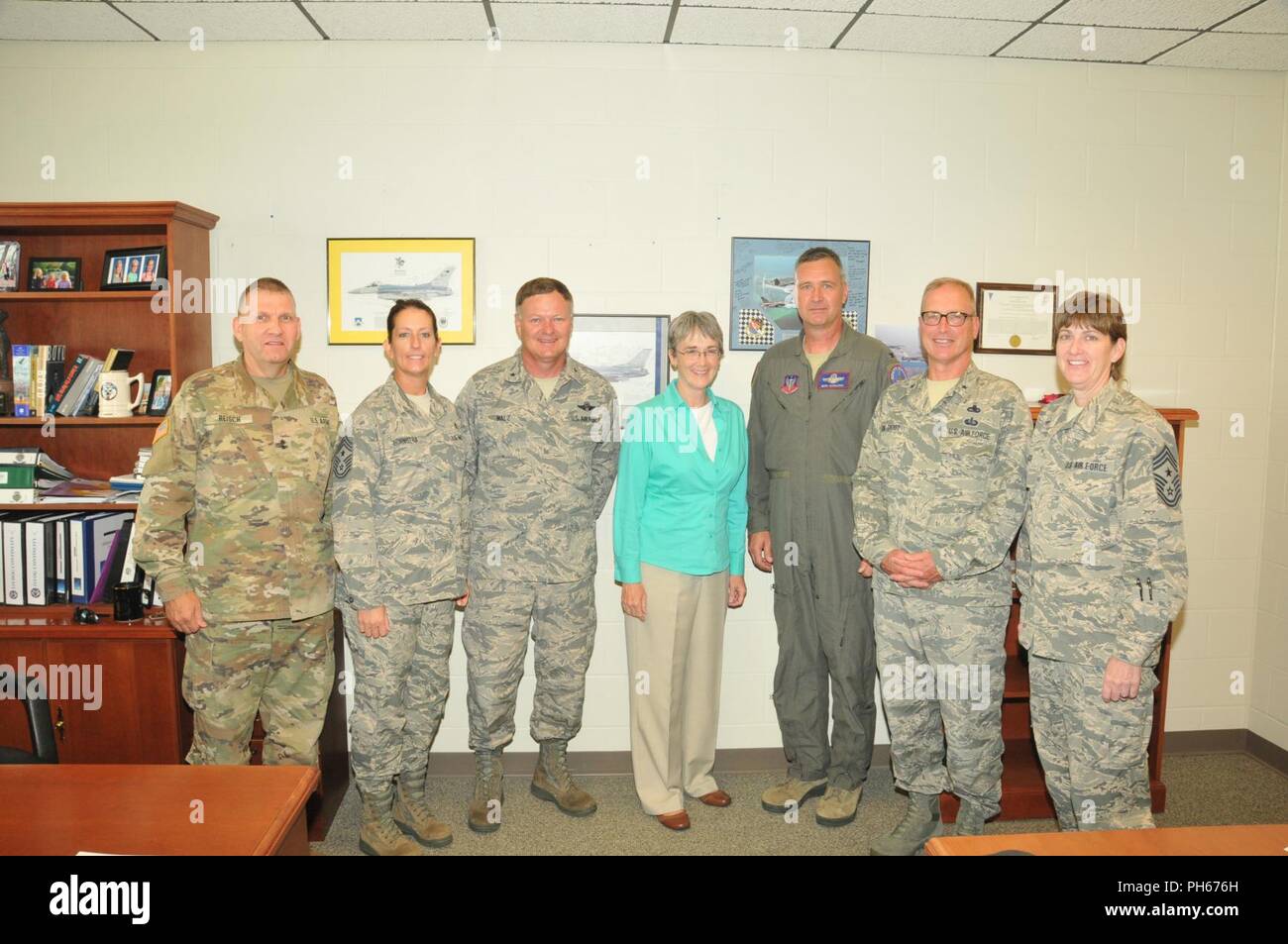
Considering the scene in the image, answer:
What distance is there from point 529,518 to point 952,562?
4.86 feet

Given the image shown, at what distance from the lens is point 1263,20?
313 centimetres

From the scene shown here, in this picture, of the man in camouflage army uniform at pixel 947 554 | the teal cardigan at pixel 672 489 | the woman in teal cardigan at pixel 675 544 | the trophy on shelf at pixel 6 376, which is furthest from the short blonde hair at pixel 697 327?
the trophy on shelf at pixel 6 376

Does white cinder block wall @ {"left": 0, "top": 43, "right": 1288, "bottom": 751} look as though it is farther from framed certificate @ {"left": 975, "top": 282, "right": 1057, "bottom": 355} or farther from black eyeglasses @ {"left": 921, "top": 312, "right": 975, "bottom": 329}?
black eyeglasses @ {"left": 921, "top": 312, "right": 975, "bottom": 329}

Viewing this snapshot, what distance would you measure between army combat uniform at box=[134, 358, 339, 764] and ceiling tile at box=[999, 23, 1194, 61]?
3.28m

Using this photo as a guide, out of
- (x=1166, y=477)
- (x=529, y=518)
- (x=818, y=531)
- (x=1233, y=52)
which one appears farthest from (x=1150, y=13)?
(x=529, y=518)

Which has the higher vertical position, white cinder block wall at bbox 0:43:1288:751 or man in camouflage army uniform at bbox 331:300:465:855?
white cinder block wall at bbox 0:43:1288:751

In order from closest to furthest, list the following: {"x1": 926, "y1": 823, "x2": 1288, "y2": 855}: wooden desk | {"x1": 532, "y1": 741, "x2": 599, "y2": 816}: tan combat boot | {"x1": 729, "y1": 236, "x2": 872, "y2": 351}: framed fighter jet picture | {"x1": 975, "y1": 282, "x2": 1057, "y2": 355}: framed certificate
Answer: {"x1": 926, "y1": 823, "x2": 1288, "y2": 855}: wooden desk → {"x1": 532, "y1": 741, "x2": 599, "y2": 816}: tan combat boot → {"x1": 729, "y1": 236, "x2": 872, "y2": 351}: framed fighter jet picture → {"x1": 975, "y1": 282, "x2": 1057, "y2": 355}: framed certificate

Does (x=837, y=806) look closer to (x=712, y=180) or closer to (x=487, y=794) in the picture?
(x=487, y=794)

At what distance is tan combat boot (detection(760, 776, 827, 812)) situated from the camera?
318 centimetres

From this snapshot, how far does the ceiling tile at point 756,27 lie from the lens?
313cm

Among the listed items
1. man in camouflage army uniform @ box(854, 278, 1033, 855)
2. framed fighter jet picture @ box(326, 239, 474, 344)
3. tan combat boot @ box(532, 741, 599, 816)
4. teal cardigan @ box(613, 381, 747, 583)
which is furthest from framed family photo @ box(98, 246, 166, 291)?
man in camouflage army uniform @ box(854, 278, 1033, 855)

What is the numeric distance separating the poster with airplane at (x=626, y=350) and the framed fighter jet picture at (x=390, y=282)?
50 cm

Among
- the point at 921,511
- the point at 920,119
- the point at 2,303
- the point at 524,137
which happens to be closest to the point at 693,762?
the point at 921,511

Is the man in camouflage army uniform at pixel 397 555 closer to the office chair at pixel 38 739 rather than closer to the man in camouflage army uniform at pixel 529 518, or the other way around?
the man in camouflage army uniform at pixel 529 518
